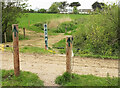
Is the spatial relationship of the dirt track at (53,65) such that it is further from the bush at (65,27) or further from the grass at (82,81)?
the bush at (65,27)

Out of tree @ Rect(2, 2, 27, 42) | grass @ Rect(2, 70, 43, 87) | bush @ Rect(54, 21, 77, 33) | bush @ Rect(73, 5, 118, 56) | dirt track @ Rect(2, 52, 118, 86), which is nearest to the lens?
grass @ Rect(2, 70, 43, 87)

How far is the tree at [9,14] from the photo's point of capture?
12.9m

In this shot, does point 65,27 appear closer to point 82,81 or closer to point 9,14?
point 9,14

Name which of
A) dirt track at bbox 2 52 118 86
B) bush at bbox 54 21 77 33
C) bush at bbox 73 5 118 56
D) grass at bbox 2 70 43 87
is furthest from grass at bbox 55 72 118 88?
bush at bbox 54 21 77 33

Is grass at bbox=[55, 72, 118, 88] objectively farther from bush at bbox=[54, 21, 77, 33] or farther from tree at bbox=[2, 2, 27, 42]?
bush at bbox=[54, 21, 77, 33]

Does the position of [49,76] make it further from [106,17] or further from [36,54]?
[106,17]

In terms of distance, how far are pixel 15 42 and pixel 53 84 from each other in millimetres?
1546

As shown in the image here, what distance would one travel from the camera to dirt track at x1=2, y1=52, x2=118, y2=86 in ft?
19.6

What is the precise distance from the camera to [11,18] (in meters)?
13.2

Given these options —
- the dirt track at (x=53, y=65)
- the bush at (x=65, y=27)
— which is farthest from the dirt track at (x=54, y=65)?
the bush at (x=65, y=27)

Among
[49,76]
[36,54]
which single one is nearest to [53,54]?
[36,54]

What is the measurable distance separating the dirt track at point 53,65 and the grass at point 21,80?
0.92 ft

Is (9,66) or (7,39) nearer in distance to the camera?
(9,66)

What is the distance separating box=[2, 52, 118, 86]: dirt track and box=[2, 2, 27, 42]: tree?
4878mm
